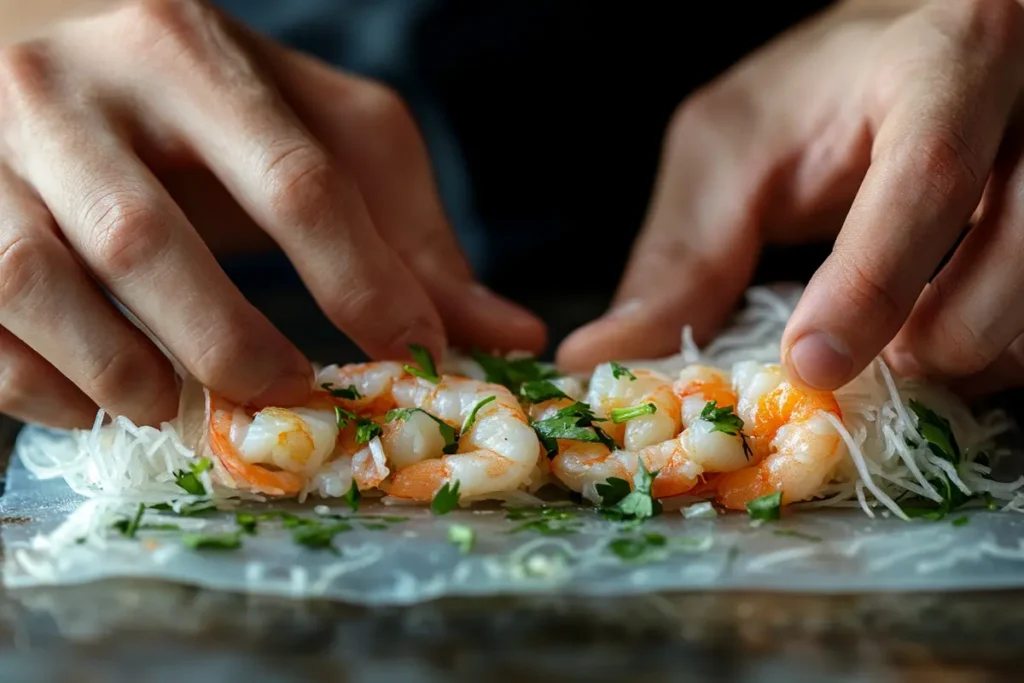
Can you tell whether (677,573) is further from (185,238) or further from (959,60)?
(959,60)

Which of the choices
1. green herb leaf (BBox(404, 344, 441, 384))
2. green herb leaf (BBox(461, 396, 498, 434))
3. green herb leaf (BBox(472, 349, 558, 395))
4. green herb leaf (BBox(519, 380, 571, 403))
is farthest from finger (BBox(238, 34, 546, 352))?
green herb leaf (BBox(461, 396, 498, 434))

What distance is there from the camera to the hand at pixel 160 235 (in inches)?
60.5

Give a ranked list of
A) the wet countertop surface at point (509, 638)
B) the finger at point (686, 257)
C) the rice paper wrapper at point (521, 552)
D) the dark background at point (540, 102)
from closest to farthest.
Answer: the wet countertop surface at point (509, 638)
the rice paper wrapper at point (521, 552)
the finger at point (686, 257)
the dark background at point (540, 102)

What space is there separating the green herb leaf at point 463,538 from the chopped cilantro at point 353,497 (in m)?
0.17

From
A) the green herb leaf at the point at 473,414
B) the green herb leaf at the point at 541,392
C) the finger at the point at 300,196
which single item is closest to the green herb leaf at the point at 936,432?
the green herb leaf at the point at 541,392

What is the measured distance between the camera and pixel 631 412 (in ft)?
4.90

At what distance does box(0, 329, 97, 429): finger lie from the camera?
1.64m

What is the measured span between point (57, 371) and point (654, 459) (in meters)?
0.99

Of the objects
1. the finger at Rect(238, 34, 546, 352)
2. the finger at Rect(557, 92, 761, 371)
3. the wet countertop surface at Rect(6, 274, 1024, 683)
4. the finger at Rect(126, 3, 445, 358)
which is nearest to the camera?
the wet countertop surface at Rect(6, 274, 1024, 683)

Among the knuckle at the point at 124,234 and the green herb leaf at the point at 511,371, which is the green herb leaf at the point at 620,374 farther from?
the knuckle at the point at 124,234

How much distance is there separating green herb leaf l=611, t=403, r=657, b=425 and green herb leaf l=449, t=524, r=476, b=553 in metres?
0.31

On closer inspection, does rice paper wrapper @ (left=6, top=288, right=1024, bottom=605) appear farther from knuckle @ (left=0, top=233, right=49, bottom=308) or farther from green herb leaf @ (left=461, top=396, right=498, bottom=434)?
knuckle @ (left=0, top=233, right=49, bottom=308)

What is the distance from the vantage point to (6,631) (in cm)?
117

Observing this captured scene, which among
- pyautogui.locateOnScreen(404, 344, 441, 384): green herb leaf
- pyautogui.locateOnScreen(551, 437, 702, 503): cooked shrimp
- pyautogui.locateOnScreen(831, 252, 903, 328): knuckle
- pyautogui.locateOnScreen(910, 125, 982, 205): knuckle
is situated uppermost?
pyautogui.locateOnScreen(910, 125, 982, 205): knuckle
